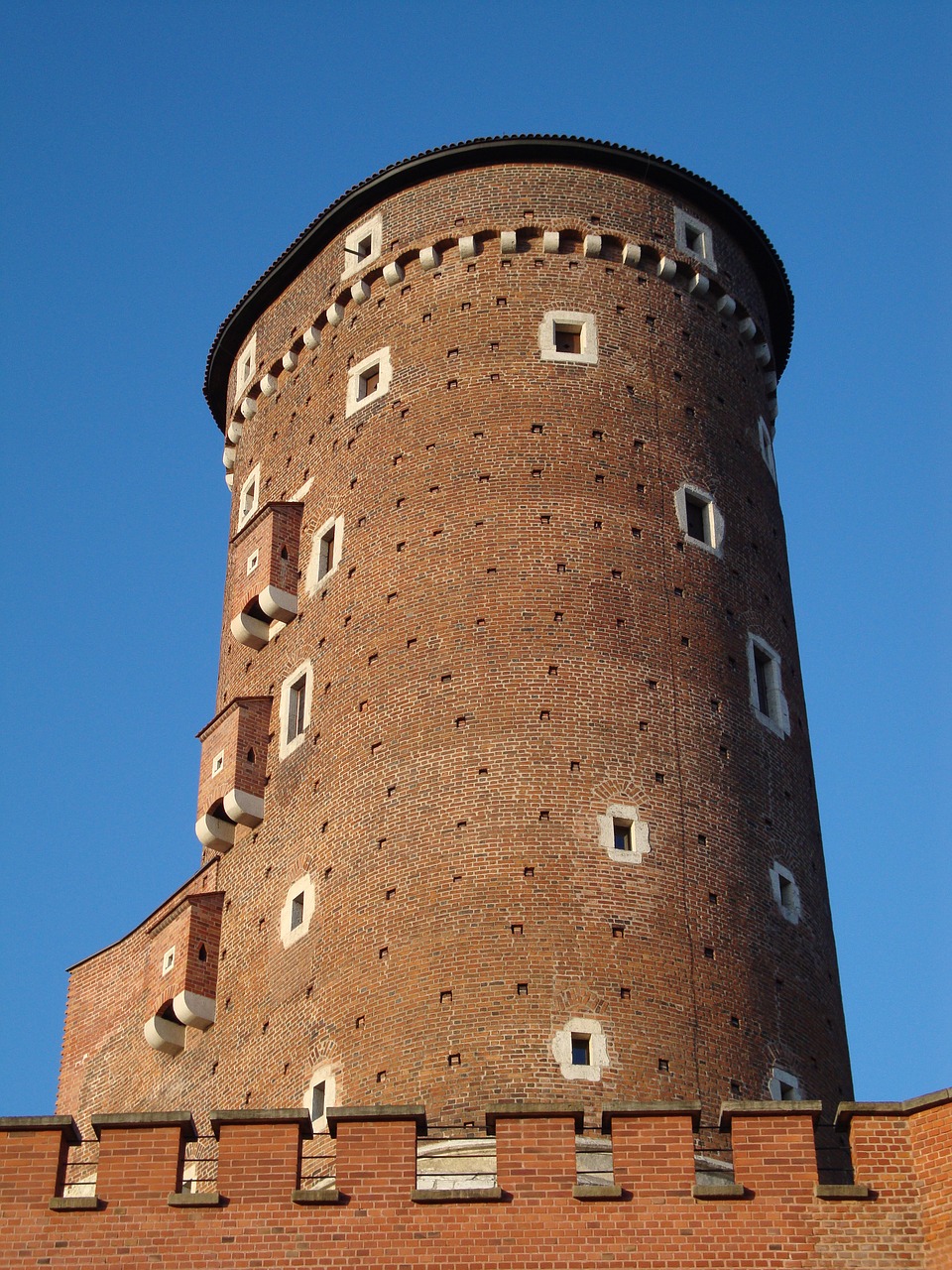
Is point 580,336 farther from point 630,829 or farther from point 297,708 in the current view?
point 630,829

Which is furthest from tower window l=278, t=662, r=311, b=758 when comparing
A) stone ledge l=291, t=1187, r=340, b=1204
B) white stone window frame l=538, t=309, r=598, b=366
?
stone ledge l=291, t=1187, r=340, b=1204

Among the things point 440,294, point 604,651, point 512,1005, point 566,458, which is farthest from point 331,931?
point 440,294

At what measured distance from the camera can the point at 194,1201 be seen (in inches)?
691

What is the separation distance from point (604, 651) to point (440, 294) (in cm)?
646

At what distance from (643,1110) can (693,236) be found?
17.0m

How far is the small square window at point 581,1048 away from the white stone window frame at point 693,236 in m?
12.6

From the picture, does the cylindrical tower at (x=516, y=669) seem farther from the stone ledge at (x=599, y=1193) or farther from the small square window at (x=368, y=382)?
the stone ledge at (x=599, y=1193)

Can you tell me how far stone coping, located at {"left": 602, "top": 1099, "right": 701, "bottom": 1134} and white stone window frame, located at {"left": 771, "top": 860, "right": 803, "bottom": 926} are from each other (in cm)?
829

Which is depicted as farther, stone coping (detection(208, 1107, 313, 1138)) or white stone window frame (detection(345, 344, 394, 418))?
white stone window frame (detection(345, 344, 394, 418))

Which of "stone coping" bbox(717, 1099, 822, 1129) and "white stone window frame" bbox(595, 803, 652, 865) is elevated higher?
"white stone window frame" bbox(595, 803, 652, 865)

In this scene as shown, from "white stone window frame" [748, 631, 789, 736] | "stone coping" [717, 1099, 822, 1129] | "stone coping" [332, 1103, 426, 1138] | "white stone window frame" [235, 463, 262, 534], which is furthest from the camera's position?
"white stone window frame" [235, 463, 262, 534]

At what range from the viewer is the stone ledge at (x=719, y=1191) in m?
17.3

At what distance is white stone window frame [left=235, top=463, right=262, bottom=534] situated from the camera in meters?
31.9

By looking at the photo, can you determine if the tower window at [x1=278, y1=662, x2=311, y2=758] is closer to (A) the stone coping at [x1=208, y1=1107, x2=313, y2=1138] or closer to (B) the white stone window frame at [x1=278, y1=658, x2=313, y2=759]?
(B) the white stone window frame at [x1=278, y1=658, x2=313, y2=759]
